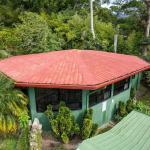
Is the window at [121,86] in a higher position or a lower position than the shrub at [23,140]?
higher

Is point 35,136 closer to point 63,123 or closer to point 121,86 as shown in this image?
point 63,123

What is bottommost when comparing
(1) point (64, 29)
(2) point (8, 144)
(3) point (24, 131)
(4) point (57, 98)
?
(2) point (8, 144)

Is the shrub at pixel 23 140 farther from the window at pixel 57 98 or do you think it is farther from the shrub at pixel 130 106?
the shrub at pixel 130 106

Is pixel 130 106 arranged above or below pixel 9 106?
below

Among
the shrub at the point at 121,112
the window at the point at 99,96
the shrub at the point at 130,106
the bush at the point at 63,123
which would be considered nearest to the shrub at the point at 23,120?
the bush at the point at 63,123

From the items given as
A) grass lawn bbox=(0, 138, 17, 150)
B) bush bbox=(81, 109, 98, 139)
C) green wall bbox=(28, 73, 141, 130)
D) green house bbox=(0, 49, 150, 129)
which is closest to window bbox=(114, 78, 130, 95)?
green house bbox=(0, 49, 150, 129)

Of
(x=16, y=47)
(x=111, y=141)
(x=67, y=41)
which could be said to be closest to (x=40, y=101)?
(x=111, y=141)

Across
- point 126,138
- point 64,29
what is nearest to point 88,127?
point 126,138

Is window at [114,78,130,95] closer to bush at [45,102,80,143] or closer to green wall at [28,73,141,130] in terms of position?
green wall at [28,73,141,130]
